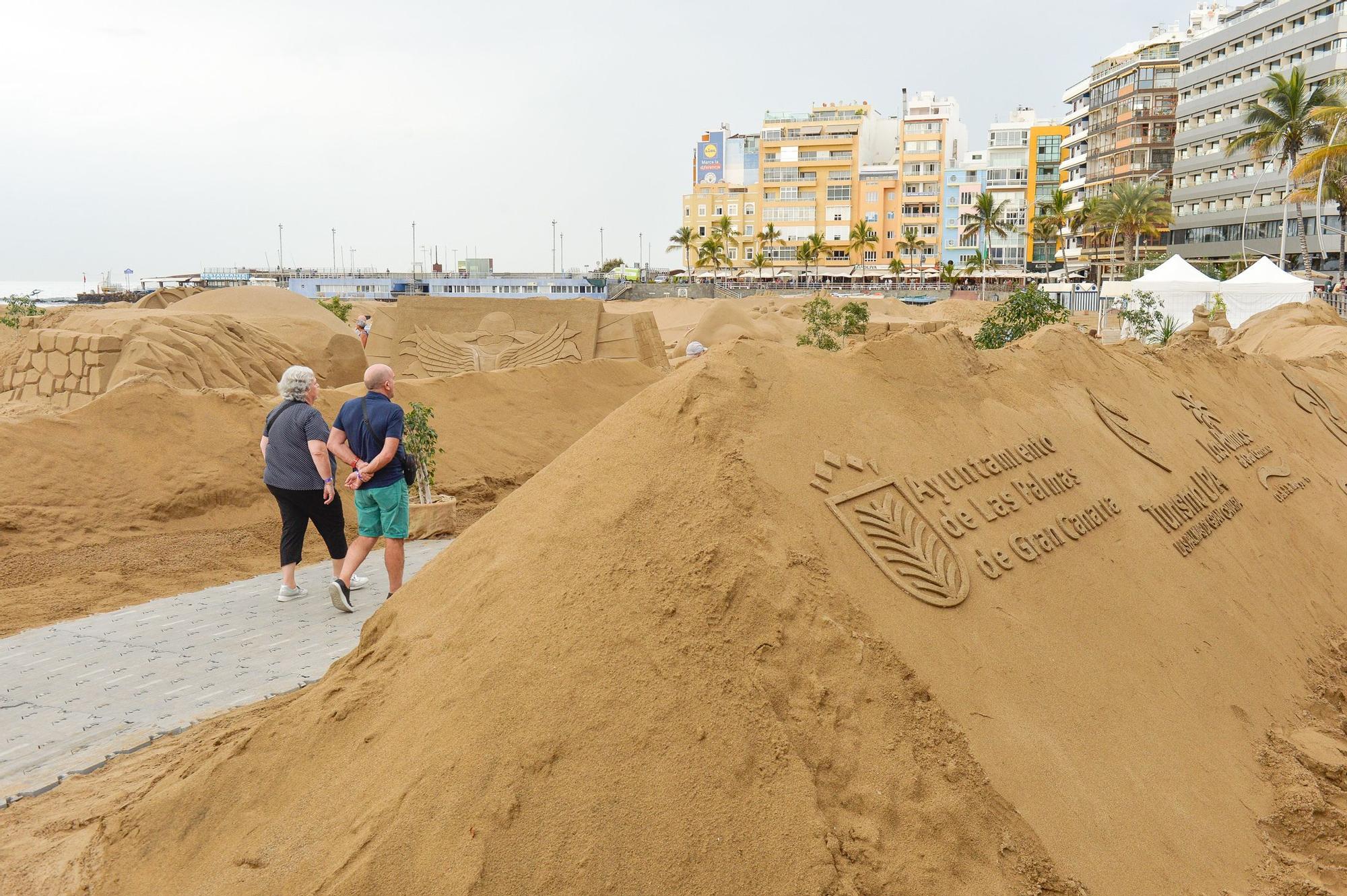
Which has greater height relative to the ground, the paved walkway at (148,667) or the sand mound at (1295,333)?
the sand mound at (1295,333)

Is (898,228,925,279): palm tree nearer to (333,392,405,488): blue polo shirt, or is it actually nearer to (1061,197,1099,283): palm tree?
(1061,197,1099,283): palm tree

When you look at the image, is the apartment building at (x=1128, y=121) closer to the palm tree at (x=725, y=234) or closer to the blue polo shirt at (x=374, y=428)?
the palm tree at (x=725, y=234)

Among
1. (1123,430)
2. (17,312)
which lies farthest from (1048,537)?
(17,312)

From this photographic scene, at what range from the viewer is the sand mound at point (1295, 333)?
14.9 metres

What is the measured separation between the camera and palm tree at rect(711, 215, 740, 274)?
59562 mm

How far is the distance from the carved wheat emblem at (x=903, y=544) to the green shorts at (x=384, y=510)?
10.1 ft

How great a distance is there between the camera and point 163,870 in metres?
2.98

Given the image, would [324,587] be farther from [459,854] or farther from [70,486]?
[459,854]

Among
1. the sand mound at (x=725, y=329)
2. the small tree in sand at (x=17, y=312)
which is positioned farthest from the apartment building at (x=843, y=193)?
the small tree in sand at (x=17, y=312)

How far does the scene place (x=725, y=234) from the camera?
59969 millimetres

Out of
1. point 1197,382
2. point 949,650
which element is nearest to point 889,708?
point 949,650

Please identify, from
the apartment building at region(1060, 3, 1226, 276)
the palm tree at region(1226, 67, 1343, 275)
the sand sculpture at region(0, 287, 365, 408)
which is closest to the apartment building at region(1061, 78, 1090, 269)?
the apartment building at region(1060, 3, 1226, 276)

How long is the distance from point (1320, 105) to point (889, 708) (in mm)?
37027

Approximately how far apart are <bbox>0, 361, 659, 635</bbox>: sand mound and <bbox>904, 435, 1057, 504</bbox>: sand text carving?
17.9 ft
